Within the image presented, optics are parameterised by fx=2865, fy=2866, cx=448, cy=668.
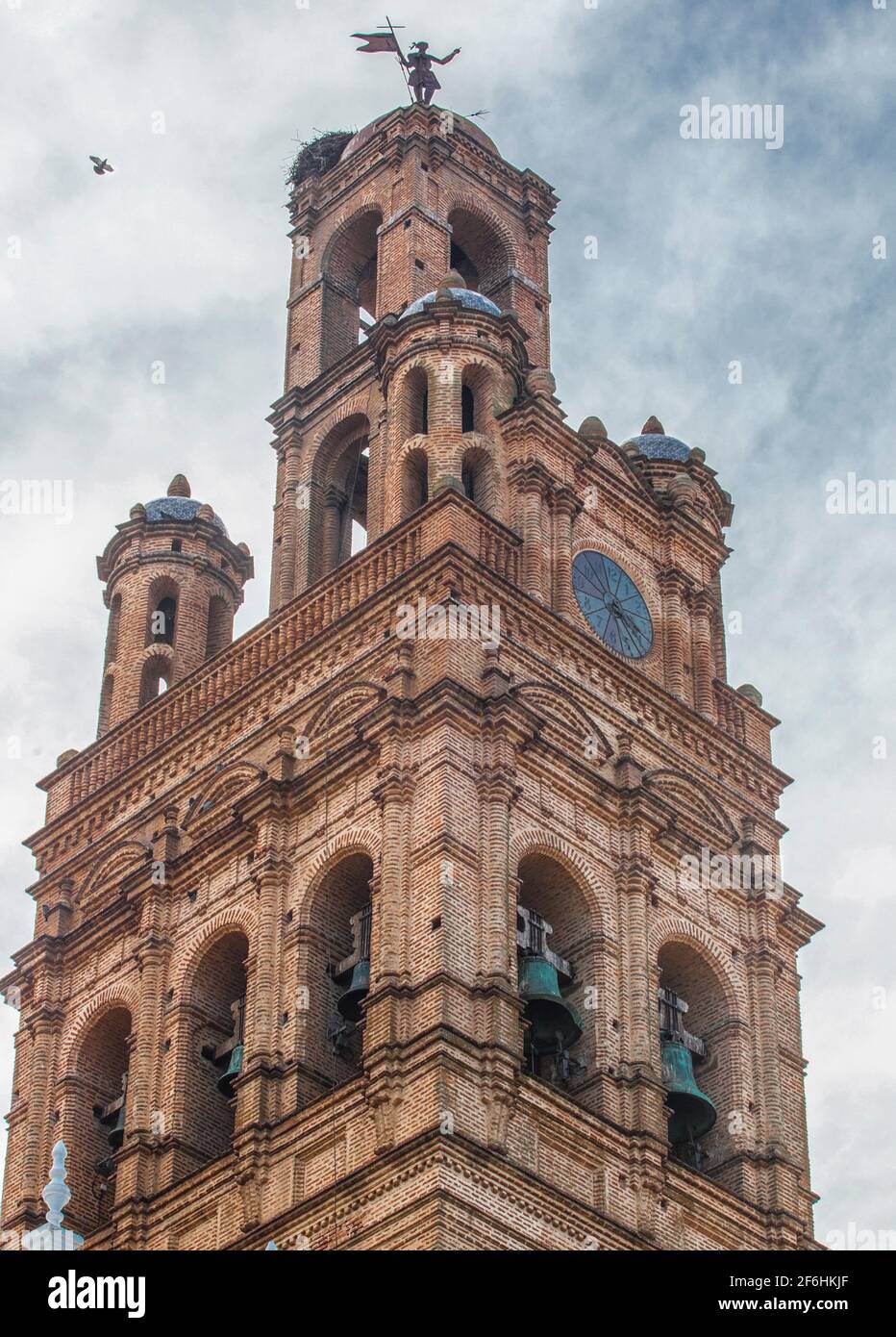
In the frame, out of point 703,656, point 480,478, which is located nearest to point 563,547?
point 480,478

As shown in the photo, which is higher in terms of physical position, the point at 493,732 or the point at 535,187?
the point at 535,187

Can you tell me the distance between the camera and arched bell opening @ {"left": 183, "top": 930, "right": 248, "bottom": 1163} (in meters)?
42.6

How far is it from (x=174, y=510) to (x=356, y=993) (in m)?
15.1

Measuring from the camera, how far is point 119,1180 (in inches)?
1662

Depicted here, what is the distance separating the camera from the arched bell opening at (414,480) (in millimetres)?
47500

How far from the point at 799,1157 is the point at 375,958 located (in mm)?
7927

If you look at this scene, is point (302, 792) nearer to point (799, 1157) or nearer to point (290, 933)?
point (290, 933)

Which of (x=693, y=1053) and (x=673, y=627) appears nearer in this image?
(x=693, y=1053)

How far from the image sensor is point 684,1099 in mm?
42438

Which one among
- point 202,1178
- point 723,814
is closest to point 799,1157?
point 723,814

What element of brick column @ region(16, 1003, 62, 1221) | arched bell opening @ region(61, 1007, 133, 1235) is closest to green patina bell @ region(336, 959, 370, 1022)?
arched bell opening @ region(61, 1007, 133, 1235)

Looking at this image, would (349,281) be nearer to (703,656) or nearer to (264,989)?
(703,656)

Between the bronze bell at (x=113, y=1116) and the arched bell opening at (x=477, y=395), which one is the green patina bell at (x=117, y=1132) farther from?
the arched bell opening at (x=477, y=395)

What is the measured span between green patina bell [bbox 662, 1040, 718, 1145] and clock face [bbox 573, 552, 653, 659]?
7.57 metres
